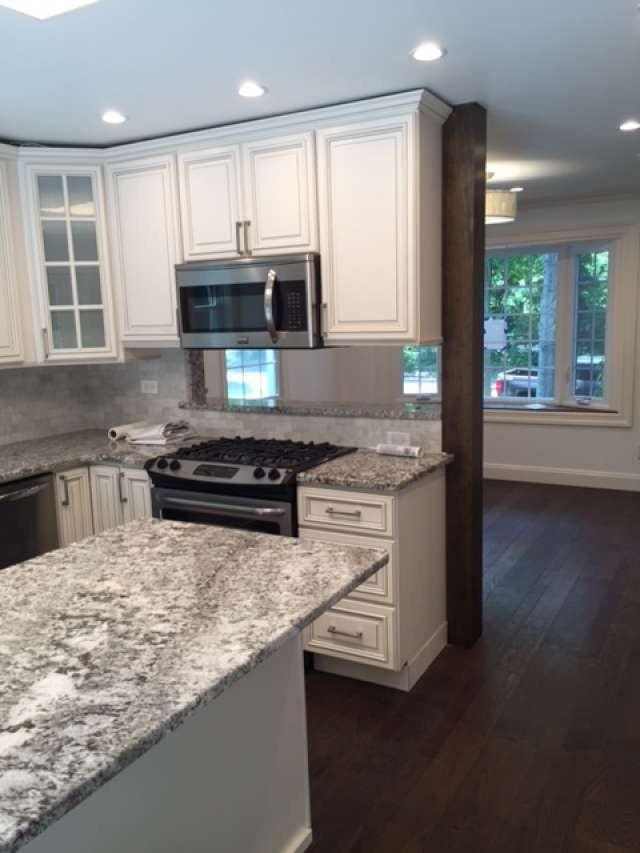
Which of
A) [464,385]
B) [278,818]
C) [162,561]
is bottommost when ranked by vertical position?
[278,818]

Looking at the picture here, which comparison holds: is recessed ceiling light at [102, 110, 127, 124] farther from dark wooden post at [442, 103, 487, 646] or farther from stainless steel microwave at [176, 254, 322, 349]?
dark wooden post at [442, 103, 487, 646]

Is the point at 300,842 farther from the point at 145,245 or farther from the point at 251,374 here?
the point at 251,374

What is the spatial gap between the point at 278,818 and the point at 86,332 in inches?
102

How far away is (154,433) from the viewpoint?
3.51 meters

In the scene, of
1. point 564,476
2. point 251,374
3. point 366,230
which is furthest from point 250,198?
point 564,476

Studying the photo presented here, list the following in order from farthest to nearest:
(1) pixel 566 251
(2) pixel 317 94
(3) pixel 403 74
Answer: (1) pixel 566 251 < (2) pixel 317 94 < (3) pixel 403 74

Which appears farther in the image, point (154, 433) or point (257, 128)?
point (154, 433)

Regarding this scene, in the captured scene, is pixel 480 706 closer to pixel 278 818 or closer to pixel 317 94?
pixel 278 818

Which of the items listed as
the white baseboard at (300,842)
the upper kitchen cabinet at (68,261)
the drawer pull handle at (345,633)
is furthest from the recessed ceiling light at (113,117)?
the white baseboard at (300,842)

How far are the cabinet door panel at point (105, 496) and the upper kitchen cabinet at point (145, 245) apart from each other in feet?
2.23

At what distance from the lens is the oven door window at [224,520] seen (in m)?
2.89

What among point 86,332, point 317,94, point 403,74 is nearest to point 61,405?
point 86,332

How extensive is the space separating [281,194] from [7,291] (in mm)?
1481

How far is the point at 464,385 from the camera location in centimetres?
295
